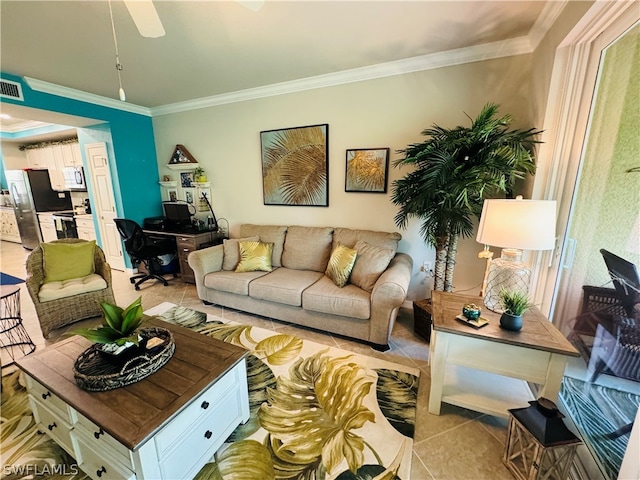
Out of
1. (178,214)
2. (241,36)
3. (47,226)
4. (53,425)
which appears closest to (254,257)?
(178,214)

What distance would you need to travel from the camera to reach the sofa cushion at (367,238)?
2.79 metres

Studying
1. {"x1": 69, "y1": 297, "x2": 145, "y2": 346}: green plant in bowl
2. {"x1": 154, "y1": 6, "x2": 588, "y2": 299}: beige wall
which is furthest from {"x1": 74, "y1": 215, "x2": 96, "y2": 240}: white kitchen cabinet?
{"x1": 69, "y1": 297, "x2": 145, "y2": 346}: green plant in bowl

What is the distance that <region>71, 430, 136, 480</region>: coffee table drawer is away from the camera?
44.9 inches

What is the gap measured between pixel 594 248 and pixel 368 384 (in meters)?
1.68

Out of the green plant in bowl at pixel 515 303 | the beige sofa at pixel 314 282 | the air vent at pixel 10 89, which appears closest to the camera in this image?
the green plant in bowl at pixel 515 303

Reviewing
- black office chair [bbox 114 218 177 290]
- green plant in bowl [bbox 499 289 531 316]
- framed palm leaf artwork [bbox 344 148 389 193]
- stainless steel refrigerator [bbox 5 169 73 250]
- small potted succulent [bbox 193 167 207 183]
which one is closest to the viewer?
green plant in bowl [bbox 499 289 531 316]

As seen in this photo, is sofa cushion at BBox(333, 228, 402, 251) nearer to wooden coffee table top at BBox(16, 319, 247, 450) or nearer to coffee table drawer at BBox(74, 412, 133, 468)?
wooden coffee table top at BBox(16, 319, 247, 450)

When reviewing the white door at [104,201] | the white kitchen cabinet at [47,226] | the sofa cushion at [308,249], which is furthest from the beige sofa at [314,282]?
the white kitchen cabinet at [47,226]

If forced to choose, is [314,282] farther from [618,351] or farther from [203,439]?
[618,351]

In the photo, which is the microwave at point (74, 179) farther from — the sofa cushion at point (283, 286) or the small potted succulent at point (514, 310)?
the small potted succulent at point (514, 310)

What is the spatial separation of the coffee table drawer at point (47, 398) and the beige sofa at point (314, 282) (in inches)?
61.2

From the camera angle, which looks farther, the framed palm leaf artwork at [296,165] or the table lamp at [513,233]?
the framed palm leaf artwork at [296,165]

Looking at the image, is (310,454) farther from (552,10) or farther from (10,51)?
(10,51)

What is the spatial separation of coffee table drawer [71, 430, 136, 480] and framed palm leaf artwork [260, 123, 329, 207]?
108 inches
